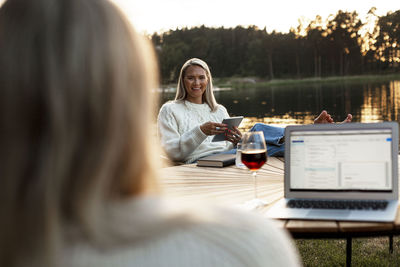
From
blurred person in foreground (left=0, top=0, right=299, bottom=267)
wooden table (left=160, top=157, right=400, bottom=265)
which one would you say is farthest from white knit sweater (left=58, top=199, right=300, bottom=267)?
wooden table (left=160, top=157, right=400, bottom=265)

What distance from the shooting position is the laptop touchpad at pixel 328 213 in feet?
4.30

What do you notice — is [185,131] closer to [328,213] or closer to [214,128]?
[214,128]

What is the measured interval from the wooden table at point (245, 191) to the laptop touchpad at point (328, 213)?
39 millimetres

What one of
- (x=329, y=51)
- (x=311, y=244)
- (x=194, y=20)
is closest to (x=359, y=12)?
(x=329, y=51)

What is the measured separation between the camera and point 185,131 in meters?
3.65

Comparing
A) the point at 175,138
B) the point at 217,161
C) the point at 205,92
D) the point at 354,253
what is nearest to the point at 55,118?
the point at 217,161

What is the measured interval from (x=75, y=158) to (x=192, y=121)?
10.4ft

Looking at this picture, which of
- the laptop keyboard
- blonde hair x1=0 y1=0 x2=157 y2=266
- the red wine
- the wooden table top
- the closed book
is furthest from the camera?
the closed book

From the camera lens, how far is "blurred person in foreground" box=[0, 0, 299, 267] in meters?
0.50

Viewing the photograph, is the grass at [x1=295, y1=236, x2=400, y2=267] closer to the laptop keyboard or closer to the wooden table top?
the wooden table top

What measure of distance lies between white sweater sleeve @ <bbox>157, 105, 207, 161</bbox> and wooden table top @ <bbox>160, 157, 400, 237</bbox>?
36.0 inches

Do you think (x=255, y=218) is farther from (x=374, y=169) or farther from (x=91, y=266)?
(x=374, y=169)

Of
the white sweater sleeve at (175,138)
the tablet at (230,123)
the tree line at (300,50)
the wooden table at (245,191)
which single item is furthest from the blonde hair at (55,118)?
the tree line at (300,50)

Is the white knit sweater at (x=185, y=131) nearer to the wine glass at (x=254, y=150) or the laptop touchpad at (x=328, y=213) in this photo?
the wine glass at (x=254, y=150)
